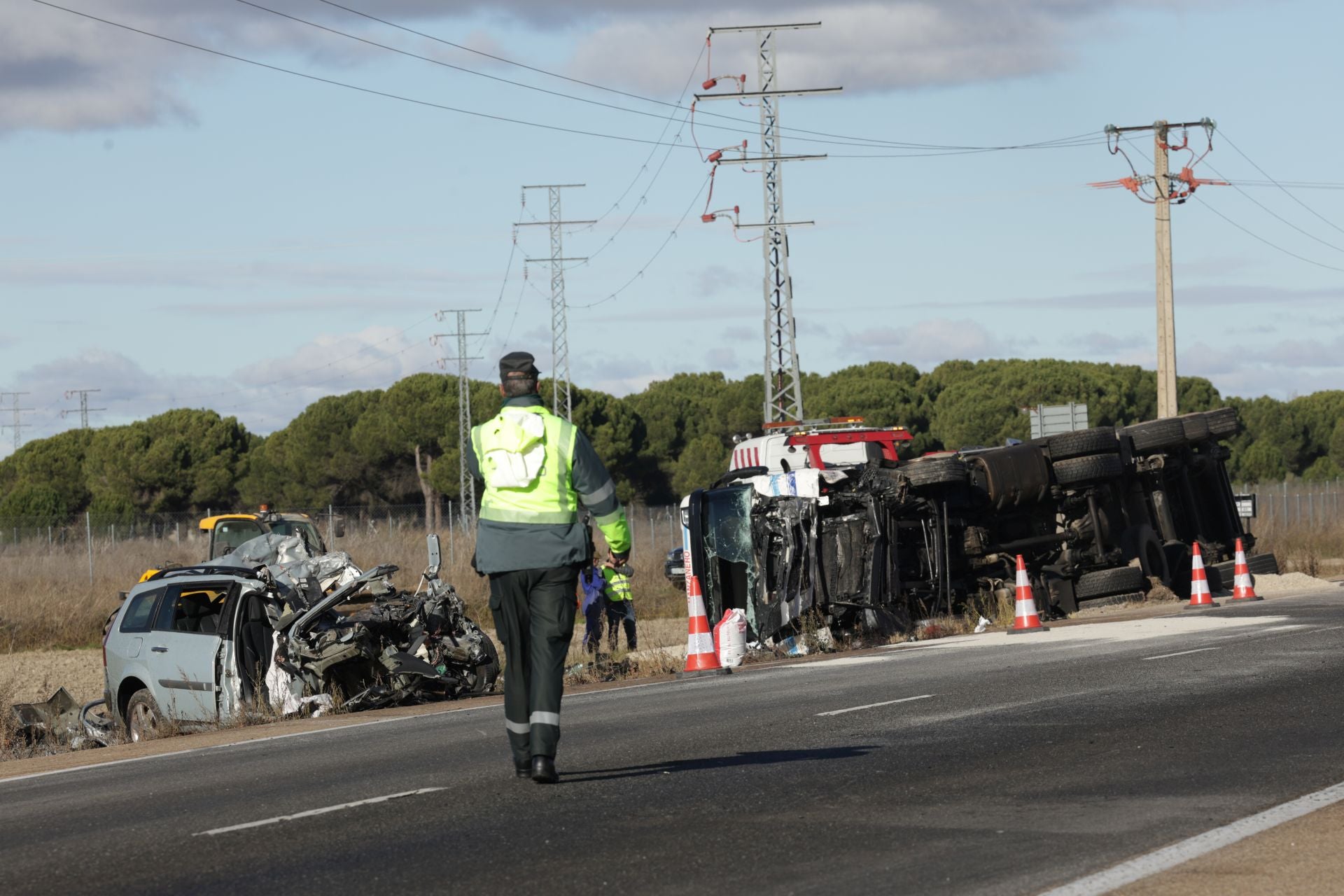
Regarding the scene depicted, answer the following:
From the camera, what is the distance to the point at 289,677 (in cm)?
1391

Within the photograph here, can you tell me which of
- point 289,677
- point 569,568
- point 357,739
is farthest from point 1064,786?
point 289,677

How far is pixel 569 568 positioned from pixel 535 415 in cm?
76

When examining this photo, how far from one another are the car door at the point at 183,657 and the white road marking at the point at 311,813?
6021 mm

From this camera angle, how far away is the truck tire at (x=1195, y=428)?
2189 cm

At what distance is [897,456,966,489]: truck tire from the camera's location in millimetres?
19156

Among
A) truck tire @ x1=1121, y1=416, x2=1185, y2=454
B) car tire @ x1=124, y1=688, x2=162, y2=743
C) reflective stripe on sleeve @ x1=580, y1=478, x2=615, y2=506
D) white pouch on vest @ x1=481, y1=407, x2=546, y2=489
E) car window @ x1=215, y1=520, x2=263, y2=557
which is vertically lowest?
car tire @ x1=124, y1=688, x2=162, y2=743

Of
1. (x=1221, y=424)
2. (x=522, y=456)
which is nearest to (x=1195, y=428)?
(x=1221, y=424)

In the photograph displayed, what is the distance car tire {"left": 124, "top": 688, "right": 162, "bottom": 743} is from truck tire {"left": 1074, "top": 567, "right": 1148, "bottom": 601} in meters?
11.5

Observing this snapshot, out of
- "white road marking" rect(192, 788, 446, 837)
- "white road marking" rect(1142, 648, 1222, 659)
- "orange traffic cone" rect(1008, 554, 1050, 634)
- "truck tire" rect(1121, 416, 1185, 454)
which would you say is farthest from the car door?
"truck tire" rect(1121, 416, 1185, 454)

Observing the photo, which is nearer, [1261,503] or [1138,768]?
[1138,768]

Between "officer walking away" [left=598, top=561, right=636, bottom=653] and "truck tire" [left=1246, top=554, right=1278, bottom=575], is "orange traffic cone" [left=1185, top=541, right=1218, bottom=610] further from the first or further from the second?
"officer walking away" [left=598, top=561, right=636, bottom=653]

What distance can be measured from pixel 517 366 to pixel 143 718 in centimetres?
741

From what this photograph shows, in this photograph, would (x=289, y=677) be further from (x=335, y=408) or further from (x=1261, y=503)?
(x=335, y=408)

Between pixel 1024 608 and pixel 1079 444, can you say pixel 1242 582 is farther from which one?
pixel 1024 608
